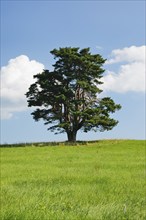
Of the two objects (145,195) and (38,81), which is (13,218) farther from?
(38,81)

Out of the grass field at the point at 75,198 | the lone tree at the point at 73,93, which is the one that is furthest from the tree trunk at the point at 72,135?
the grass field at the point at 75,198

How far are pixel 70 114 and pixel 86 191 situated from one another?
39.2 meters

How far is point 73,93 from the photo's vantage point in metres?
51.8

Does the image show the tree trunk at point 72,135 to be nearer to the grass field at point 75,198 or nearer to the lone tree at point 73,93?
the lone tree at point 73,93

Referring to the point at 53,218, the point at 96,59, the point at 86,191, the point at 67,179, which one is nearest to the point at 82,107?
the point at 96,59

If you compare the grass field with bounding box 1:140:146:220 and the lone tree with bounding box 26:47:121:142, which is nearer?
the grass field with bounding box 1:140:146:220

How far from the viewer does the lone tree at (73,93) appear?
5112 centimetres

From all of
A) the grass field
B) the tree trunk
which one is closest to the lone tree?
the tree trunk

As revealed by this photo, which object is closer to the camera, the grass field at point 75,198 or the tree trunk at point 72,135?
the grass field at point 75,198

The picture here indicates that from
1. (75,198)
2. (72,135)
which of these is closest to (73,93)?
(72,135)

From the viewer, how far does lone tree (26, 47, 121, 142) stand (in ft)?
168

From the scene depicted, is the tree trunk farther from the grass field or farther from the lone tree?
the grass field

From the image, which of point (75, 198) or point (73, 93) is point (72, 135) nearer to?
point (73, 93)

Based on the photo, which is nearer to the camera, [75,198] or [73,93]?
[75,198]
